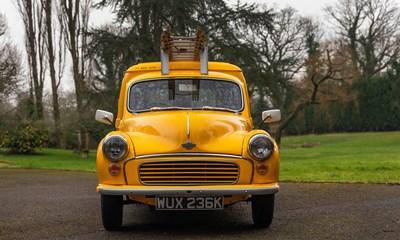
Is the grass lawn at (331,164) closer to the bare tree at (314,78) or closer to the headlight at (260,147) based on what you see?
the bare tree at (314,78)

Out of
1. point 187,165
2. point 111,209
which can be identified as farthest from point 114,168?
point 187,165

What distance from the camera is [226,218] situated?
258 inches

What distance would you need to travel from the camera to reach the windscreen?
6.76 meters

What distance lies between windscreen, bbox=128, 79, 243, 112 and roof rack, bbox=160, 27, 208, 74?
0.24 metres

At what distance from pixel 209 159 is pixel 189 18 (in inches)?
721

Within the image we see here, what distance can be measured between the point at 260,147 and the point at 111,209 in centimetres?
180

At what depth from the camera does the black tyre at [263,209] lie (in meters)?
5.59

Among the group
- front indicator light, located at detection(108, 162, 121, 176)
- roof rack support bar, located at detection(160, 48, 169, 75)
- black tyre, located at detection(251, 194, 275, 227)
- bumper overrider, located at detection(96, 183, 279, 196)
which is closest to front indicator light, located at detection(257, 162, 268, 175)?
bumper overrider, located at detection(96, 183, 279, 196)

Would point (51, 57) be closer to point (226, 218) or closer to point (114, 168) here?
point (226, 218)

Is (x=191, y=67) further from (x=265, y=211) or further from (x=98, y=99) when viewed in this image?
(x=98, y=99)

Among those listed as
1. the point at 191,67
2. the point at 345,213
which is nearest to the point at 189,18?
the point at 191,67

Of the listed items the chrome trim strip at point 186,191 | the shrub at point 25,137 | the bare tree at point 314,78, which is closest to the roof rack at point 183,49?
the chrome trim strip at point 186,191

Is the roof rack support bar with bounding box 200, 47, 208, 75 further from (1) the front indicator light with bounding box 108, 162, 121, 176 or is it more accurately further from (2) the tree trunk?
(2) the tree trunk

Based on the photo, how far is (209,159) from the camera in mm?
5355
